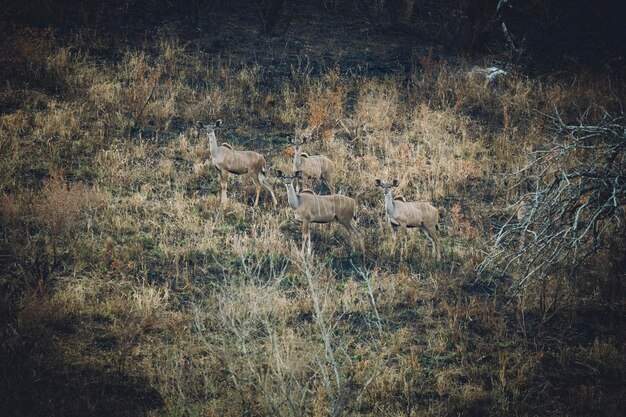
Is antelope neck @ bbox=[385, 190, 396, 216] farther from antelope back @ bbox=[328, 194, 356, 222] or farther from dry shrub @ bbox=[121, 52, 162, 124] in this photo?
dry shrub @ bbox=[121, 52, 162, 124]

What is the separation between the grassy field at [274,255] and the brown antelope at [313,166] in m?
0.40

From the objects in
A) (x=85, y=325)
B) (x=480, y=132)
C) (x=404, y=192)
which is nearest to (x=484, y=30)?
(x=480, y=132)

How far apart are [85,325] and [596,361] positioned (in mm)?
6634

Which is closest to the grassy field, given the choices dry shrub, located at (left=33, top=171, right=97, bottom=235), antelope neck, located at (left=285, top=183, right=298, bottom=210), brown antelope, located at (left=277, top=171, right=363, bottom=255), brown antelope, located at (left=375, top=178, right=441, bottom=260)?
dry shrub, located at (left=33, top=171, right=97, bottom=235)

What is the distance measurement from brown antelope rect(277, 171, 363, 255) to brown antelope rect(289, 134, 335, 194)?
5.68 feet

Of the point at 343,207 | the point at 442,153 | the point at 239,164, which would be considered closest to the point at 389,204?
the point at 343,207

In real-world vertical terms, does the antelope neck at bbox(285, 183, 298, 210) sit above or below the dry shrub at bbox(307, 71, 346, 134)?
below

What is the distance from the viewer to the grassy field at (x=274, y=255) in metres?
7.70

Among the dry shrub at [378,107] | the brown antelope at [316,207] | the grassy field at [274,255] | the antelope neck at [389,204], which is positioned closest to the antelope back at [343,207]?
the brown antelope at [316,207]

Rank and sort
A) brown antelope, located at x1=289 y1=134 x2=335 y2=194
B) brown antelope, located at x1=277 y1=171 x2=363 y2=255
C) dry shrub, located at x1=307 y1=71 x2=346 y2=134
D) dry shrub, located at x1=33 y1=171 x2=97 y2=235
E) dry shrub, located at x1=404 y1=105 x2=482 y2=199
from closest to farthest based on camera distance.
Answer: dry shrub, located at x1=33 y1=171 x2=97 y2=235 → brown antelope, located at x1=277 y1=171 x2=363 y2=255 → brown antelope, located at x1=289 y1=134 x2=335 y2=194 → dry shrub, located at x1=404 y1=105 x2=482 y2=199 → dry shrub, located at x1=307 y1=71 x2=346 y2=134

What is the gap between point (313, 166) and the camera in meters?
13.3

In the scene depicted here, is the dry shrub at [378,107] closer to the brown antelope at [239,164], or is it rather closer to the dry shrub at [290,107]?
the dry shrub at [290,107]

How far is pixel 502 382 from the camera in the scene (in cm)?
797

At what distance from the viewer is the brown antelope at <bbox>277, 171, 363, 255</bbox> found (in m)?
11.3
